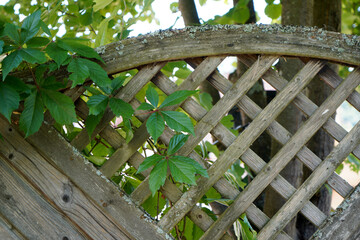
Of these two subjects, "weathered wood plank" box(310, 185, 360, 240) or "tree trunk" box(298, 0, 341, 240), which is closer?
"weathered wood plank" box(310, 185, 360, 240)

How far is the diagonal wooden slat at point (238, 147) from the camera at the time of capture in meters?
1.17

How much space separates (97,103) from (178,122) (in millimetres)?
245

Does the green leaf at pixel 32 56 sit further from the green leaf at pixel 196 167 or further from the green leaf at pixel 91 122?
the green leaf at pixel 196 167

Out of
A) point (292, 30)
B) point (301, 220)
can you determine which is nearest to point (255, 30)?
point (292, 30)

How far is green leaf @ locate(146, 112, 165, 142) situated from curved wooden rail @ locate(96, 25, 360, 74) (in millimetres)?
210

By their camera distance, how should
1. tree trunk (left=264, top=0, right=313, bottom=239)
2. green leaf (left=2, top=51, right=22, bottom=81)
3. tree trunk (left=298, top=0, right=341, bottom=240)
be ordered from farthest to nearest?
1. tree trunk (left=298, top=0, right=341, bottom=240)
2. tree trunk (left=264, top=0, right=313, bottom=239)
3. green leaf (left=2, top=51, right=22, bottom=81)

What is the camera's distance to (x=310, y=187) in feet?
4.01

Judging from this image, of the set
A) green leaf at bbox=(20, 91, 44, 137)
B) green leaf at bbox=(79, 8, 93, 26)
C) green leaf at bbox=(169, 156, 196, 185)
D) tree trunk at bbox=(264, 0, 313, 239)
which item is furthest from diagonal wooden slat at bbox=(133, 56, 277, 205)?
green leaf at bbox=(79, 8, 93, 26)

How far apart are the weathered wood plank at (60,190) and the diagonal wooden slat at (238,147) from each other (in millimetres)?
177

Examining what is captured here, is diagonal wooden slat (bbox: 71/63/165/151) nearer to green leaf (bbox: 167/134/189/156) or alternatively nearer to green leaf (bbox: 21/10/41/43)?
green leaf (bbox: 167/134/189/156)

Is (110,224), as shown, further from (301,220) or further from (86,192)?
(301,220)

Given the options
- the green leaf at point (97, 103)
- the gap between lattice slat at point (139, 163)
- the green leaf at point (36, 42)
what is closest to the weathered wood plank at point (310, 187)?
the gap between lattice slat at point (139, 163)

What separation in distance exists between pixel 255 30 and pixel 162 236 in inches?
28.3

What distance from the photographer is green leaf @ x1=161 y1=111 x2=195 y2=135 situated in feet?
3.35
